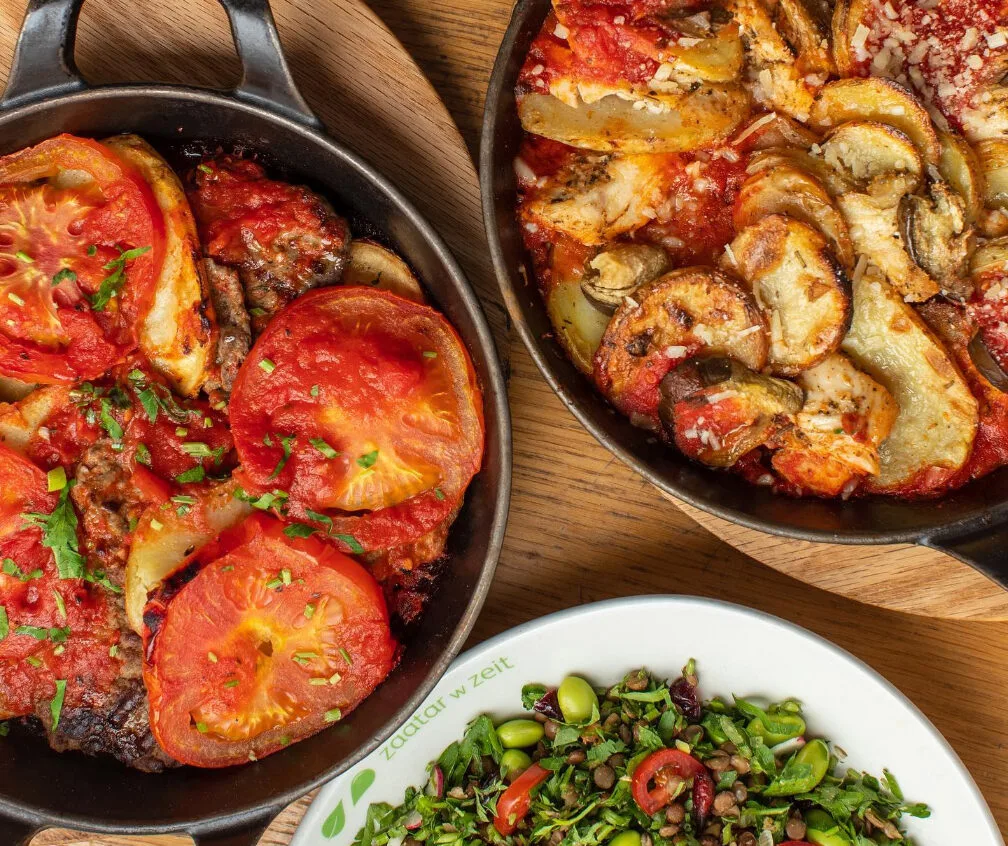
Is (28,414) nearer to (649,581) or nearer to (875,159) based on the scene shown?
(649,581)

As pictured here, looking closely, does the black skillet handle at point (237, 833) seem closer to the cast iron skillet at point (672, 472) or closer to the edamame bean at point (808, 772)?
the cast iron skillet at point (672, 472)

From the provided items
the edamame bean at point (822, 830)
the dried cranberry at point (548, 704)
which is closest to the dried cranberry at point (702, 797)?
the edamame bean at point (822, 830)

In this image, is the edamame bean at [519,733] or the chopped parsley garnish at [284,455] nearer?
the chopped parsley garnish at [284,455]

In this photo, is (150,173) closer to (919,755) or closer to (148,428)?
(148,428)

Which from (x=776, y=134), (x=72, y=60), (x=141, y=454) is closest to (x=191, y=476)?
(x=141, y=454)

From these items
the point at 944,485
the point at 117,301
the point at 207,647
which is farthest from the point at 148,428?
the point at 944,485

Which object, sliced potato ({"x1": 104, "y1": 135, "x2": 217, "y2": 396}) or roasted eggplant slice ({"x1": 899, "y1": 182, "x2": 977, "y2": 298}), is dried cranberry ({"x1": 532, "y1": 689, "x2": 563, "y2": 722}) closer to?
sliced potato ({"x1": 104, "y1": 135, "x2": 217, "y2": 396})
